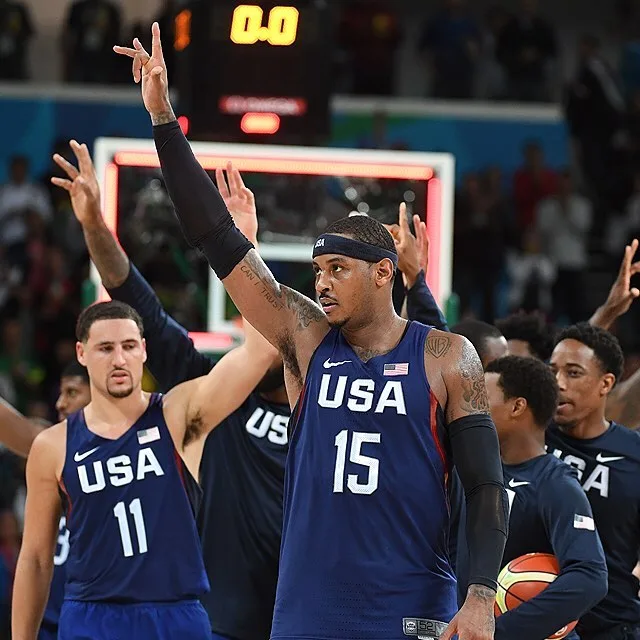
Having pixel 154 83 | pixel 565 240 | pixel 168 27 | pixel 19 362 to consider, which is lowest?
pixel 19 362

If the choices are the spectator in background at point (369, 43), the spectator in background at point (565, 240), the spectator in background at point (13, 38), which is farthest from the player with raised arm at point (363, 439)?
the spectator in background at point (369, 43)

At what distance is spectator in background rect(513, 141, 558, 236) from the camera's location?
16594 mm

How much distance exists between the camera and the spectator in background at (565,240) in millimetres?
15875

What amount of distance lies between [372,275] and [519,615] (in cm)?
136

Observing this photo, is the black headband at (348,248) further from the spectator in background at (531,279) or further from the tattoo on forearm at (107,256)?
the spectator in background at (531,279)

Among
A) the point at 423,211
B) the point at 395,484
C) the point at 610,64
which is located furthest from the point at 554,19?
the point at 395,484

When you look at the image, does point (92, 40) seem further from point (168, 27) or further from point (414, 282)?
point (414, 282)

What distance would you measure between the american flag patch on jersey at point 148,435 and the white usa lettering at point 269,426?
573 mm

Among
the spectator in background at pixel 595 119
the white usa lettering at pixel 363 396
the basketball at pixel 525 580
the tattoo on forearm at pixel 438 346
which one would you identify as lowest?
the basketball at pixel 525 580

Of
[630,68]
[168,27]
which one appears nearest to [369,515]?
→ [168,27]

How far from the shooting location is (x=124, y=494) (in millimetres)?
6102

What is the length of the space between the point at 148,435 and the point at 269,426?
65 cm

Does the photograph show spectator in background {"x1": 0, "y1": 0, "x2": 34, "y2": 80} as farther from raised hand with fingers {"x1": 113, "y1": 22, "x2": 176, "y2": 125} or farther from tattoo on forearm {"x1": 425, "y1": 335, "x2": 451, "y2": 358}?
tattoo on forearm {"x1": 425, "y1": 335, "x2": 451, "y2": 358}

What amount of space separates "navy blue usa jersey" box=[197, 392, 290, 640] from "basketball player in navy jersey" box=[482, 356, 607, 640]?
112 centimetres
